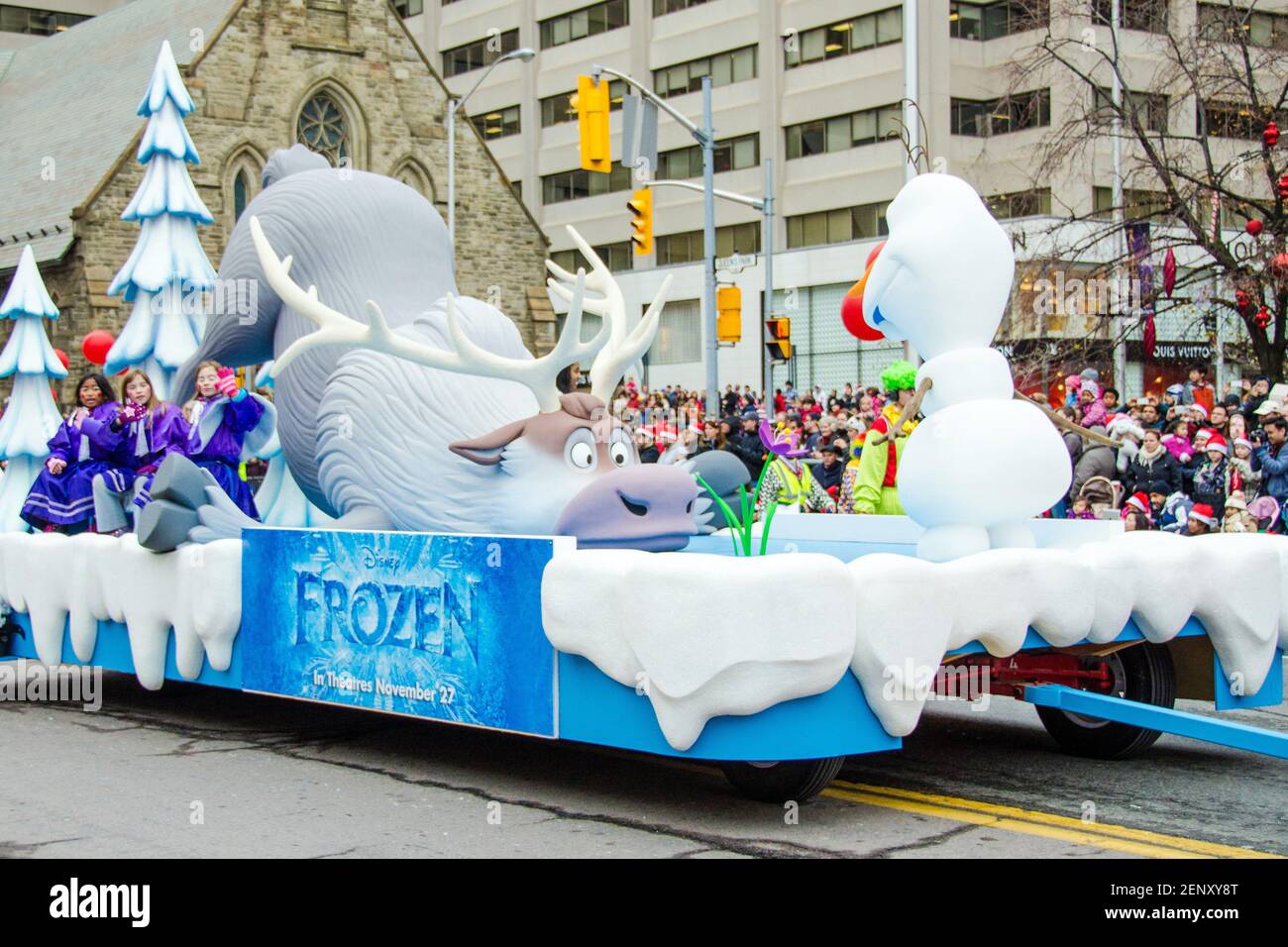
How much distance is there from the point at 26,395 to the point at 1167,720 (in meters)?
8.62

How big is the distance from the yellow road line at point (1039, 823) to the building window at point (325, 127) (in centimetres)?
3454

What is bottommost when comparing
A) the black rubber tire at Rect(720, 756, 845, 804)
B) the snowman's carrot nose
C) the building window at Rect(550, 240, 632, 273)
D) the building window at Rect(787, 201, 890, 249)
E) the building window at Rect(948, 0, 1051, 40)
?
the black rubber tire at Rect(720, 756, 845, 804)

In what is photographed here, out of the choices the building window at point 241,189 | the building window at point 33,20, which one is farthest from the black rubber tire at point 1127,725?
the building window at point 33,20

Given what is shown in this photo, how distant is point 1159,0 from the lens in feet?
52.2

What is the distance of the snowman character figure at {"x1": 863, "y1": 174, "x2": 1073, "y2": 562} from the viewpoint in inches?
254

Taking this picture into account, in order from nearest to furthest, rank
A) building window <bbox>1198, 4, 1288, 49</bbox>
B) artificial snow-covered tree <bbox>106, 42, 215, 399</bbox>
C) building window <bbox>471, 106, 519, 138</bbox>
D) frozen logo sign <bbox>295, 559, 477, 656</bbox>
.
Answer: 1. frozen logo sign <bbox>295, 559, 477, 656</bbox>
2. artificial snow-covered tree <bbox>106, 42, 215, 399</bbox>
3. building window <bbox>1198, 4, 1288, 49</bbox>
4. building window <bbox>471, 106, 519, 138</bbox>

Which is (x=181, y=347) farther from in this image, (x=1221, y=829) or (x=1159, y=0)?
(x=1159, y=0)

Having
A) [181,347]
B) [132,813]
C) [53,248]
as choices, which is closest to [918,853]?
[132,813]

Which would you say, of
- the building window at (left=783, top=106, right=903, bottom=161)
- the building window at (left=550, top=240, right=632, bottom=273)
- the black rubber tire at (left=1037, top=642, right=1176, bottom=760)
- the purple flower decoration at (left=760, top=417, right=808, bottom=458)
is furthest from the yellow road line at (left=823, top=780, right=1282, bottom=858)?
the building window at (left=550, top=240, right=632, bottom=273)

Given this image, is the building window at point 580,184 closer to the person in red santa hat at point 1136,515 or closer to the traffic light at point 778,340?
the traffic light at point 778,340

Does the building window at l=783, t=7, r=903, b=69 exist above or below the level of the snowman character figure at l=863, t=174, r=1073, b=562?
above

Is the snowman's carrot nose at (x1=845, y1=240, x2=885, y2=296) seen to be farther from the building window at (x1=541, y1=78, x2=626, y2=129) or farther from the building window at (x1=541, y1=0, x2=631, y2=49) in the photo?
the building window at (x1=541, y1=78, x2=626, y2=129)

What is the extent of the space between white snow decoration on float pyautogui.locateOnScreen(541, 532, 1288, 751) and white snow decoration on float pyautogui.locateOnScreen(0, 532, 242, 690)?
2477mm

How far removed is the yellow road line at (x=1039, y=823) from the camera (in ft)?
18.1
